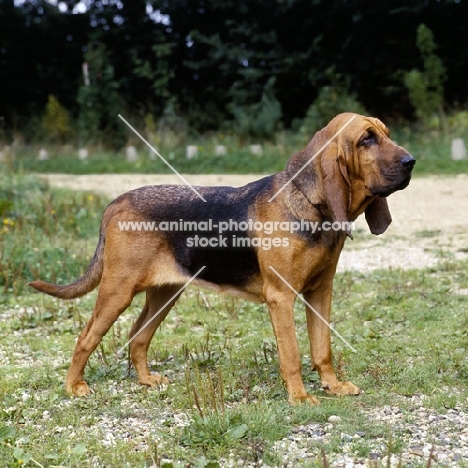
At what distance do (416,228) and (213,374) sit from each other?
22.3 ft

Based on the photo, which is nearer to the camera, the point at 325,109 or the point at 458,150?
the point at 458,150

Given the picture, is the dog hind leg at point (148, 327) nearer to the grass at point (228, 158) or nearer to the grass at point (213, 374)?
the grass at point (213, 374)

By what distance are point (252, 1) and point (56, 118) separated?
9183mm

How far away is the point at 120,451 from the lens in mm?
3893

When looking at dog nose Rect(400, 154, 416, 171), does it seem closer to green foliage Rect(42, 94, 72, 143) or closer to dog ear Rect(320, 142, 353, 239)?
dog ear Rect(320, 142, 353, 239)

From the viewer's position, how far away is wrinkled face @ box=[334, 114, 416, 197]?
4348 mm

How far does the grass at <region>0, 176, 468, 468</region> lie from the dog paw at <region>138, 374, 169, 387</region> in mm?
87

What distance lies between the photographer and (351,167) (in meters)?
4.58

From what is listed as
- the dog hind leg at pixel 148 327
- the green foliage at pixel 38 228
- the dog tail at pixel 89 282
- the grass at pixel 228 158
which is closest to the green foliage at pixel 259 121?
the grass at pixel 228 158

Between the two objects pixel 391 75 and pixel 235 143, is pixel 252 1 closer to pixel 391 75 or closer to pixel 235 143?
pixel 391 75

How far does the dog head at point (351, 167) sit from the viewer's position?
439 cm

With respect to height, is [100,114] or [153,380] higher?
[100,114]

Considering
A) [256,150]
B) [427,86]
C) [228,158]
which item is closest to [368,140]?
[228,158]

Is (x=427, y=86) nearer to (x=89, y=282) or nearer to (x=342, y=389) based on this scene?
(x=89, y=282)
